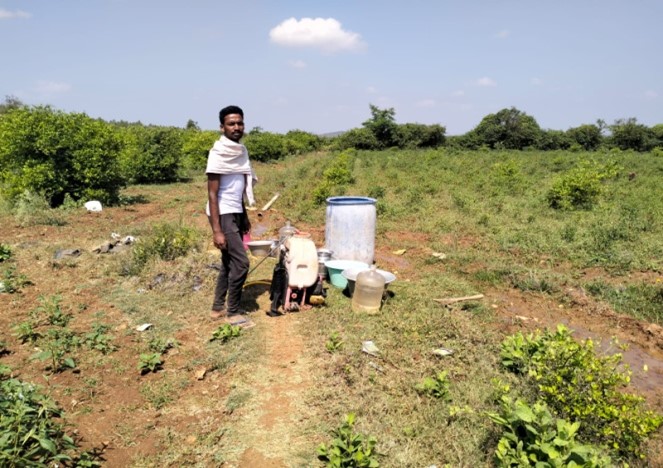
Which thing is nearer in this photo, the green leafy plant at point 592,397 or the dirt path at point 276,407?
the green leafy plant at point 592,397

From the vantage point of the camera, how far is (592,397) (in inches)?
91.4

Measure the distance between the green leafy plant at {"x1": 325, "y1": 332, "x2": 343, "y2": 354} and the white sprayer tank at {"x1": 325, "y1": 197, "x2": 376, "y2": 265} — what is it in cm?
190

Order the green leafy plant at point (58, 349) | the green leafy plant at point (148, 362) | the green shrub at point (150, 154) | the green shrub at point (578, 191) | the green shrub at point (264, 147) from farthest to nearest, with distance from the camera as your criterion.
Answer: the green shrub at point (264, 147), the green shrub at point (150, 154), the green shrub at point (578, 191), the green leafy plant at point (148, 362), the green leafy plant at point (58, 349)

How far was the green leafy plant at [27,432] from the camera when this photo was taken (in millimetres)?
1857

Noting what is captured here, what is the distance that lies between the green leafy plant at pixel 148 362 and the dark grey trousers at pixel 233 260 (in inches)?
35.9

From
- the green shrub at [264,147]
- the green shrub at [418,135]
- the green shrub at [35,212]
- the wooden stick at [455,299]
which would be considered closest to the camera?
the wooden stick at [455,299]

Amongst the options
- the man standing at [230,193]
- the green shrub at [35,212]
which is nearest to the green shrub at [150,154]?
the green shrub at [35,212]

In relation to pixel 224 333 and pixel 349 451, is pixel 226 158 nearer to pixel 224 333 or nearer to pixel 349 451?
pixel 224 333

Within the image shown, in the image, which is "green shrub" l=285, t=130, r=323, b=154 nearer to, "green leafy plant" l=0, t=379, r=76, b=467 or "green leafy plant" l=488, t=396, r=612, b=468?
"green leafy plant" l=0, t=379, r=76, b=467

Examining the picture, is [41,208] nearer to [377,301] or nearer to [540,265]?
[377,301]

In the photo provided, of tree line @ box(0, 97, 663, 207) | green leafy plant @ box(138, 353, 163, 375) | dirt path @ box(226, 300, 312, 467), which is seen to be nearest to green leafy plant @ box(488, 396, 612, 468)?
dirt path @ box(226, 300, 312, 467)

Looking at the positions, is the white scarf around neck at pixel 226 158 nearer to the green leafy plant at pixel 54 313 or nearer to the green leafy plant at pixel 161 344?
the green leafy plant at pixel 161 344

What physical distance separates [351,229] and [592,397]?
3.39 meters

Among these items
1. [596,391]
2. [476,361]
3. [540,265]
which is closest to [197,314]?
[476,361]
